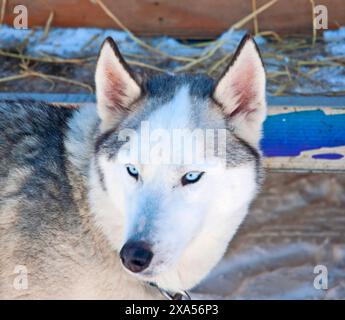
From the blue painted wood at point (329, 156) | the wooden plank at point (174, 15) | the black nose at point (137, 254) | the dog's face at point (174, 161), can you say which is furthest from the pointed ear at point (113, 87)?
the wooden plank at point (174, 15)

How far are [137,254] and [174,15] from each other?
3.21 m

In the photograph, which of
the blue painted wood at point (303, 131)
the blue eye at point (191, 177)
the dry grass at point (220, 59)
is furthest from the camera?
the dry grass at point (220, 59)

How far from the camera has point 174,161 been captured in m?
2.62

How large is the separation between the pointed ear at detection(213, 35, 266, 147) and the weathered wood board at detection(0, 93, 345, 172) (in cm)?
111

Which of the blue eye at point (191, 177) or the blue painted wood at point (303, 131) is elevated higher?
the blue painted wood at point (303, 131)

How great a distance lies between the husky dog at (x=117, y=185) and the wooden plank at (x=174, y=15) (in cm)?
234

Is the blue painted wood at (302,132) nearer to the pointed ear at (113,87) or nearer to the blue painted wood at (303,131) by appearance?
the blue painted wood at (303,131)

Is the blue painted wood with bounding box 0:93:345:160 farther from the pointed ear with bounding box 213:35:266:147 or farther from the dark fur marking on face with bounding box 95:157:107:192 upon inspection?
the dark fur marking on face with bounding box 95:157:107:192

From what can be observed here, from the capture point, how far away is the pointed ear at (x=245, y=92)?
107 inches

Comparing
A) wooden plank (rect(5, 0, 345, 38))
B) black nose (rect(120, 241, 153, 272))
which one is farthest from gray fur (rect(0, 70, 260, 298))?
wooden plank (rect(5, 0, 345, 38))

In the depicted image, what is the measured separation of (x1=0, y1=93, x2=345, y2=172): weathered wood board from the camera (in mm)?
4008

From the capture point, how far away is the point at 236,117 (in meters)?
2.90

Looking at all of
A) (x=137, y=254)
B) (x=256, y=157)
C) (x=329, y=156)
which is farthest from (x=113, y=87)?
(x=329, y=156)

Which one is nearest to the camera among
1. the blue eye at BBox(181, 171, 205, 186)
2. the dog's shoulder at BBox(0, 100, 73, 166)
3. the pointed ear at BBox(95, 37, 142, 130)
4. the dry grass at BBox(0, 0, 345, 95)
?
the blue eye at BBox(181, 171, 205, 186)
